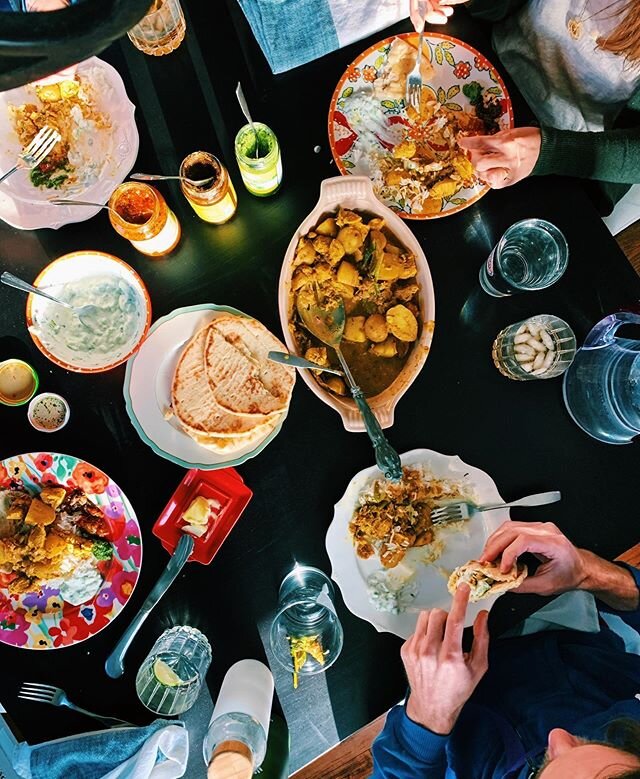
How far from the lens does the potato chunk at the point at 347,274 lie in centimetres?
140

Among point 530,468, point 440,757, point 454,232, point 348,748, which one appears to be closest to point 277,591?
point 440,757

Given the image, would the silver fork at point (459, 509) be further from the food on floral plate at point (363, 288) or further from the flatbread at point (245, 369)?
the flatbread at point (245, 369)

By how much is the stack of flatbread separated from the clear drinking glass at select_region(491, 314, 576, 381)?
0.55m

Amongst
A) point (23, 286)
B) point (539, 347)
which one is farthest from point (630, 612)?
point (23, 286)

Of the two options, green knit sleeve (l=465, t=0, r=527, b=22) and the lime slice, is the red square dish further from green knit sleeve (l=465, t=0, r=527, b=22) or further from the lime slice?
green knit sleeve (l=465, t=0, r=527, b=22)

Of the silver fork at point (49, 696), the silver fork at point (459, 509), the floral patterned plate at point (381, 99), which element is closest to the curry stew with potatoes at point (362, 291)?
the floral patterned plate at point (381, 99)

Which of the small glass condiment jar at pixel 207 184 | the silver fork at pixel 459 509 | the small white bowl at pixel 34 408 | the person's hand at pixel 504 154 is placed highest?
the small glass condiment jar at pixel 207 184

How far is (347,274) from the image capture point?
4.61 ft

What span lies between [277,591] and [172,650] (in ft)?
0.91

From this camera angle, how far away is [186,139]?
1.57 metres

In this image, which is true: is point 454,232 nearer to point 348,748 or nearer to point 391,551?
point 391,551

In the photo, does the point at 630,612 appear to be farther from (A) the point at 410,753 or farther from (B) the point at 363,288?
(B) the point at 363,288

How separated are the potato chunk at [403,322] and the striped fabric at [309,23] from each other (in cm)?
72

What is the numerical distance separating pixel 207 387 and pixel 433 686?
2.78ft
